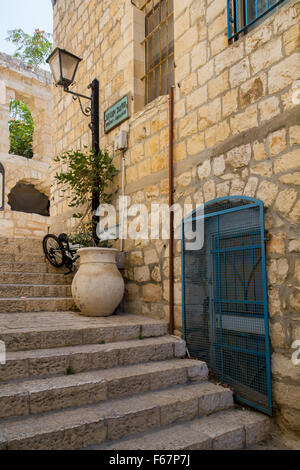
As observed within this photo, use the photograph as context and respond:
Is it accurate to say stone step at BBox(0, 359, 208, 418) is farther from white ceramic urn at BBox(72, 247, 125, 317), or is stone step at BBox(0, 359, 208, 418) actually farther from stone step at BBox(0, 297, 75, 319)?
stone step at BBox(0, 297, 75, 319)

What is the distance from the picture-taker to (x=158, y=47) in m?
4.66

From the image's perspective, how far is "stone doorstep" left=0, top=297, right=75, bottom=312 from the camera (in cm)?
378

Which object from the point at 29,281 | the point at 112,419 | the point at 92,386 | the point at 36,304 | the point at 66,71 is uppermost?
the point at 66,71

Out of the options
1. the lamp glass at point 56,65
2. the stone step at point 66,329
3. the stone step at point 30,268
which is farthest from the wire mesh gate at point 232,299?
the lamp glass at point 56,65

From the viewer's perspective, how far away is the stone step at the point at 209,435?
88.6 inches

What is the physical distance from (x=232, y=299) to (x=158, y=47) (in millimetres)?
3424

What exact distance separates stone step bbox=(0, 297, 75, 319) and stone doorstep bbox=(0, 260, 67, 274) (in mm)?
843

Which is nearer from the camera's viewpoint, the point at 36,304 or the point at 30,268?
the point at 36,304

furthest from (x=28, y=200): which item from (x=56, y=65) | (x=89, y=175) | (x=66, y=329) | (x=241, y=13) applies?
(x=241, y=13)

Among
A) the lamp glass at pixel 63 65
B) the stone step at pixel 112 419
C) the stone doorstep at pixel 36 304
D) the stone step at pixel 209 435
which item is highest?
the lamp glass at pixel 63 65

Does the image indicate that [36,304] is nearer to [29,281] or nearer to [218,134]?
[29,281]

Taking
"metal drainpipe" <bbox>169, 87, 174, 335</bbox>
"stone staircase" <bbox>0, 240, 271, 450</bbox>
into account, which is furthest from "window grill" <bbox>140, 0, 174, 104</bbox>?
"stone staircase" <bbox>0, 240, 271, 450</bbox>

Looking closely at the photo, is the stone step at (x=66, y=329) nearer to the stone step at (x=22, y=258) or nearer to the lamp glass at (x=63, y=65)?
the stone step at (x=22, y=258)

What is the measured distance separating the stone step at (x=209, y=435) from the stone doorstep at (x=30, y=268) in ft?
9.85
